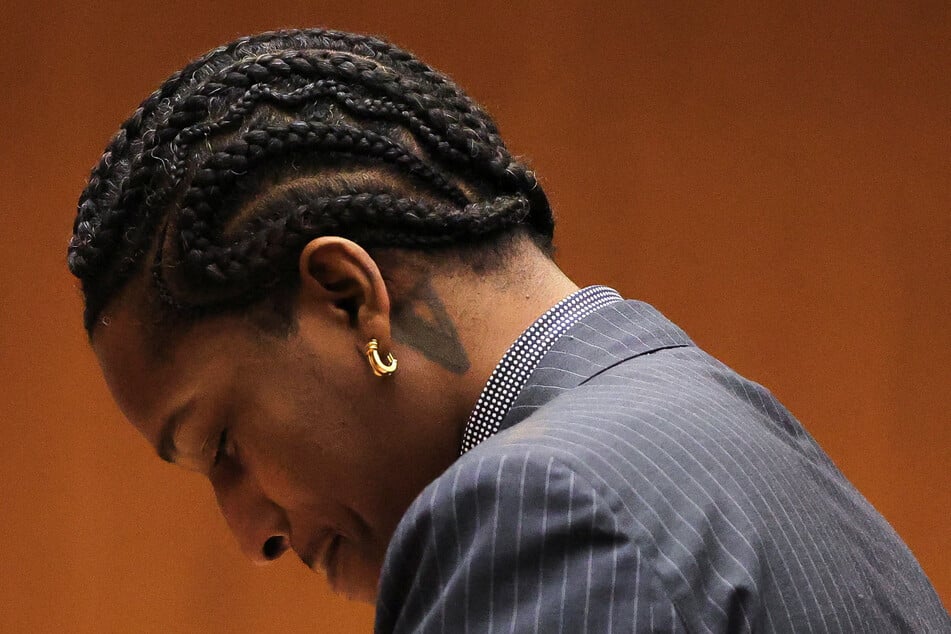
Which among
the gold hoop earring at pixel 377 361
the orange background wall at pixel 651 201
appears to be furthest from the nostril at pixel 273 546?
the orange background wall at pixel 651 201

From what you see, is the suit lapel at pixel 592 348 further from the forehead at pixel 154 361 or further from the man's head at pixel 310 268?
the forehead at pixel 154 361

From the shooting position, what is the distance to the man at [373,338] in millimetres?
772

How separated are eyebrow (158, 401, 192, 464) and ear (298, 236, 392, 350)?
144mm

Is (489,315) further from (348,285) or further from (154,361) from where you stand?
(154,361)

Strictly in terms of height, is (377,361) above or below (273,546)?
above

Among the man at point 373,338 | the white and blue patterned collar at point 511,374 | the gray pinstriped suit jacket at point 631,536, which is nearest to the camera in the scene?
the gray pinstriped suit jacket at point 631,536

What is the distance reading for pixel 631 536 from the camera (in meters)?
0.67

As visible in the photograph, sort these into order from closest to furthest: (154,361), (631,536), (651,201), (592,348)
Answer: (631,536)
(592,348)
(154,361)
(651,201)

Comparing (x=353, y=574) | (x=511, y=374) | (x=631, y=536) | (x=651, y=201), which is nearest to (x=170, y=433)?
(x=353, y=574)

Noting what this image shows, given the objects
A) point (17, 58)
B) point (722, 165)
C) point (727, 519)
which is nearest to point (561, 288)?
point (727, 519)

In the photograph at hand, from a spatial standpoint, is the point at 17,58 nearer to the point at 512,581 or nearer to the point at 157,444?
the point at 157,444

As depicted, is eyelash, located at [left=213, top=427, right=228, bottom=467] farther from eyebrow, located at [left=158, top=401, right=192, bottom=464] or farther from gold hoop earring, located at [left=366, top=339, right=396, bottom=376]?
gold hoop earring, located at [left=366, top=339, right=396, bottom=376]

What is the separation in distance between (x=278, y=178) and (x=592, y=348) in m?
0.23

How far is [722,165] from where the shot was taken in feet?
7.04
